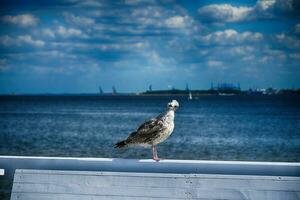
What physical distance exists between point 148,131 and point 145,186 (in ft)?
2.85

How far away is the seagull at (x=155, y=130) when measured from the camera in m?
3.84

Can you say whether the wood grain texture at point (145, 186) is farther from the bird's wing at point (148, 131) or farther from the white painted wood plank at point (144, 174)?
the bird's wing at point (148, 131)

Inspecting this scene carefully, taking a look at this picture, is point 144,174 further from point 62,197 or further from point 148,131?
point 148,131

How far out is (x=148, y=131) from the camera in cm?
394

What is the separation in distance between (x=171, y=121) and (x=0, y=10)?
108906mm

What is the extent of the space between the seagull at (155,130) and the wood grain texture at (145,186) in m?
0.66

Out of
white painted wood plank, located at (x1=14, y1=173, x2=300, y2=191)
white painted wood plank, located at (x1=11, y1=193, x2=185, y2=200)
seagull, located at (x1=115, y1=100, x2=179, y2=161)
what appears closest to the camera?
white painted wood plank, located at (x1=14, y1=173, x2=300, y2=191)

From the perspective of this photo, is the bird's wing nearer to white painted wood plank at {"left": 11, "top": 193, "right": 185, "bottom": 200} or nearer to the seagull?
the seagull

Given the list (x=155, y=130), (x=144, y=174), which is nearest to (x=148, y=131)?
(x=155, y=130)

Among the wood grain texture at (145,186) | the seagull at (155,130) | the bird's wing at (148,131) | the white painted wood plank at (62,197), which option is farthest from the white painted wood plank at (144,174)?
the bird's wing at (148,131)

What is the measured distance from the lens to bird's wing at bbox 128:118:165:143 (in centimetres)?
389

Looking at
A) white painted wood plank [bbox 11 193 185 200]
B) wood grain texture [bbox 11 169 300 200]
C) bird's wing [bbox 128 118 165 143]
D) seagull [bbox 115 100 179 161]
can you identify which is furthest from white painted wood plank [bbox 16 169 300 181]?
bird's wing [bbox 128 118 165 143]

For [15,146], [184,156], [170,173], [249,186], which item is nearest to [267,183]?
[249,186]

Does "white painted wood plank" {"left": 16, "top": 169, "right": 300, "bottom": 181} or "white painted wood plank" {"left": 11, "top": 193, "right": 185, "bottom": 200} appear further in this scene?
"white painted wood plank" {"left": 11, "top": 193, "right": 185, "bottom": 200}
